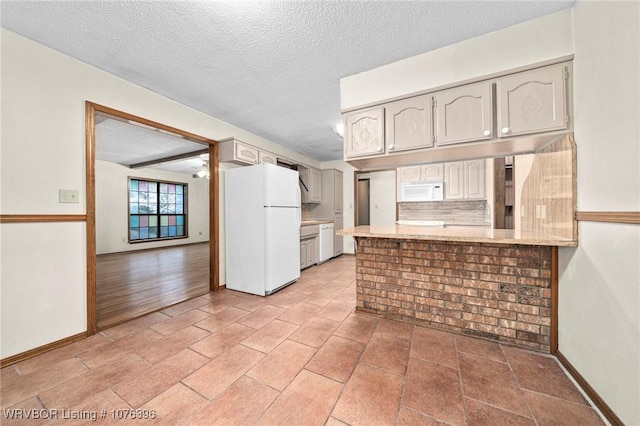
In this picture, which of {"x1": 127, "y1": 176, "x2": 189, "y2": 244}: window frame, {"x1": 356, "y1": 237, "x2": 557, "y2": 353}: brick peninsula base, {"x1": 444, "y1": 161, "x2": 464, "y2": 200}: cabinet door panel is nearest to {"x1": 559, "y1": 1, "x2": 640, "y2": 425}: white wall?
{"x1": 356, "y1": 237, "x2": 557, "y2": 353}: brick peninsula base

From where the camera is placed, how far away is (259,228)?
2990 millimetres

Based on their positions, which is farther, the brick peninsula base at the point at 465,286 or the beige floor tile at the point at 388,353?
the brick peninsula base at the point at 465,286

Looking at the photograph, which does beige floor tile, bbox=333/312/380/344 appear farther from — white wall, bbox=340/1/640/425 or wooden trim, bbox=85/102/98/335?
wooden trim, bbox=85/102/98/335

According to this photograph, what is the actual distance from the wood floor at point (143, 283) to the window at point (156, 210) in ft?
3.95

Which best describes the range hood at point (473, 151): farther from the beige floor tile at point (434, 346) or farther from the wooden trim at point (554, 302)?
the beige floor tile at point (434, 346)

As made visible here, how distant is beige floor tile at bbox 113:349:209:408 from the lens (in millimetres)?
1359

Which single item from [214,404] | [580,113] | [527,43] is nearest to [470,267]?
[580,113]

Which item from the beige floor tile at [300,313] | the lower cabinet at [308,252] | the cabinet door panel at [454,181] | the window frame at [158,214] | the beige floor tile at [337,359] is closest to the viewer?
the beige floor tile at [337,359]

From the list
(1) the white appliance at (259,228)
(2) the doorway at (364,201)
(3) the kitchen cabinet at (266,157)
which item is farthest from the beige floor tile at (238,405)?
(2) the doorway at (364,201)

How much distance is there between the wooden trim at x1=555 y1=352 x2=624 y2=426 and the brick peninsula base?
19cm

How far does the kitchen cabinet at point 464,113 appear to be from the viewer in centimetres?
181

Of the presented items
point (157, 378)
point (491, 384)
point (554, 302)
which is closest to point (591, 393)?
point (491, 384)

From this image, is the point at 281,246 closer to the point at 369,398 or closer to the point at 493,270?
the point at 369,398

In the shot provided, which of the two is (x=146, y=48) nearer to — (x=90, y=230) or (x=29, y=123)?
(x=29, y=123)
